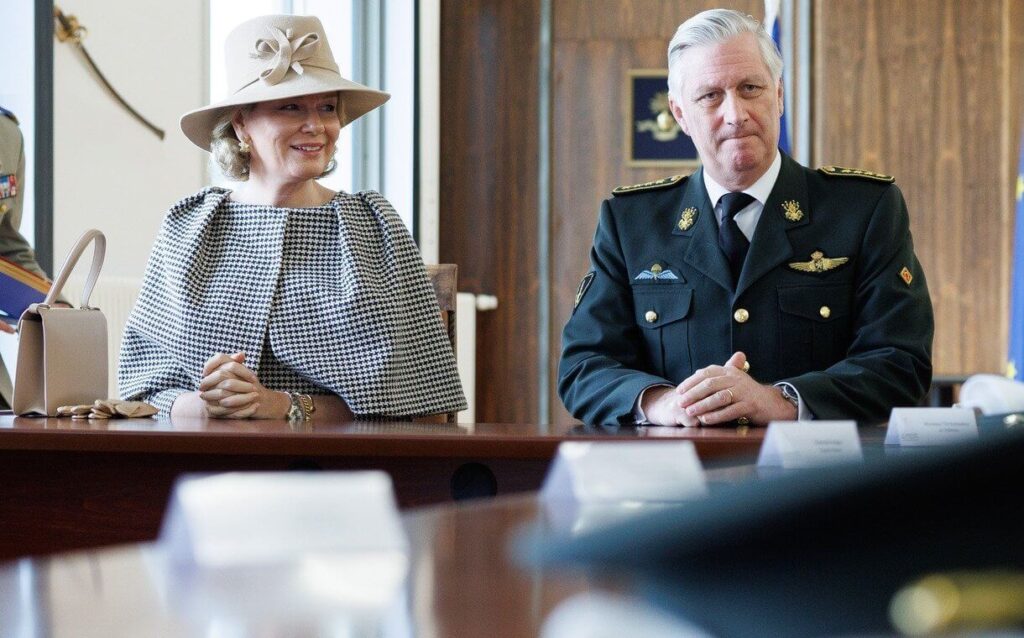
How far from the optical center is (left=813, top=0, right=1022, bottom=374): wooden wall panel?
24.1 feet

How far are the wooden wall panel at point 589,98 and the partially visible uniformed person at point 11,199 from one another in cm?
428

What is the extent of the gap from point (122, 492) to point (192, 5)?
3.44m

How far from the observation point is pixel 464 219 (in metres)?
7.62

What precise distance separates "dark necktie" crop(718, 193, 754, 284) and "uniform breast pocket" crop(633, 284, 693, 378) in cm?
10

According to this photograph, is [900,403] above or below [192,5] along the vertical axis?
below

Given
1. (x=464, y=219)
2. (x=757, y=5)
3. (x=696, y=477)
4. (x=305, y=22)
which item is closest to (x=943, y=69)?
(x=757, y=5)

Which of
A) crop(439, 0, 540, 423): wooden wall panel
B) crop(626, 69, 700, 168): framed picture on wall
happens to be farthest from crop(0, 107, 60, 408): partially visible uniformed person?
crop(626, 69, 700, 168): framed picture on wall

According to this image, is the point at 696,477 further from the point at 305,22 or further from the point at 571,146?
the point at 571,146

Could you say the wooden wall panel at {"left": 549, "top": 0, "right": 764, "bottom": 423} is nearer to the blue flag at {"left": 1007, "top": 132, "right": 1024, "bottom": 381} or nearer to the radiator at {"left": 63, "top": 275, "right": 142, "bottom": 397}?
the blue flag at {"left": 1007, "top": 132, "right": 1024, "bottom": 381}

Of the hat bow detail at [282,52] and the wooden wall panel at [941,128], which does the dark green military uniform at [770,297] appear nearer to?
the hat bow detail at [282,52]

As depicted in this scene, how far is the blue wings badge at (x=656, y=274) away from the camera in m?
2.72

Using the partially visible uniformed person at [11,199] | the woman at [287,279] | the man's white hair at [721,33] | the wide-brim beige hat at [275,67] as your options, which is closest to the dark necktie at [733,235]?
the man's white hair at [721,33]

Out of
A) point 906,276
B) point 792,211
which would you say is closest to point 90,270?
point 792,211

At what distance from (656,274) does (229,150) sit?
3.30ft
